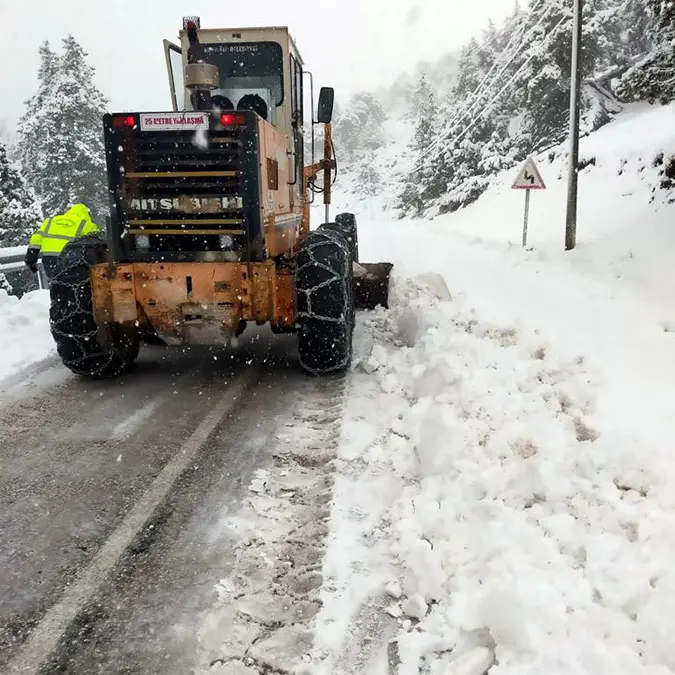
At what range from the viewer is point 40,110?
30516mm

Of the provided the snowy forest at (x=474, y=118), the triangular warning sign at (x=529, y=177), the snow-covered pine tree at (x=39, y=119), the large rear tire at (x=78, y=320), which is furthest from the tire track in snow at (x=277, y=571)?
the snow-covered pine tree at (x=39, y=119)

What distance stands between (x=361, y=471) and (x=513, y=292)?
222 inches

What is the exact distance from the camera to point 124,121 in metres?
5.59

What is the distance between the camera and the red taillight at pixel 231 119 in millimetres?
5539

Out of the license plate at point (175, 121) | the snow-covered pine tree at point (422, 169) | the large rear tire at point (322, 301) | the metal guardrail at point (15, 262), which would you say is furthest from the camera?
the snow-covered pine tree at point (422, 169)

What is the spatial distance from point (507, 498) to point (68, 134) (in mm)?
31501

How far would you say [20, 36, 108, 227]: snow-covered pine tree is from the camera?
2958 cm

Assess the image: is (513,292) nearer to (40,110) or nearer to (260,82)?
(260,82)

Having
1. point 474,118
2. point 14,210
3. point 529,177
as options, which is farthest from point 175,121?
point 474,118

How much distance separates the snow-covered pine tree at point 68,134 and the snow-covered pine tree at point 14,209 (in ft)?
10.3

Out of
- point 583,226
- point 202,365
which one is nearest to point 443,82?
point 583,226

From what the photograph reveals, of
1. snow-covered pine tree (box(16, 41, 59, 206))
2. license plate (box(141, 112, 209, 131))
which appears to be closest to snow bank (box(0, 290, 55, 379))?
license plate (box(141, 112, 209, 131))

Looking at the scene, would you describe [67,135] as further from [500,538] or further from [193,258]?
[500,538]

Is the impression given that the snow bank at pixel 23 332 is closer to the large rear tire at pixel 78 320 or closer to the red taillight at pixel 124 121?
the large rear tire at pixel 78 320
